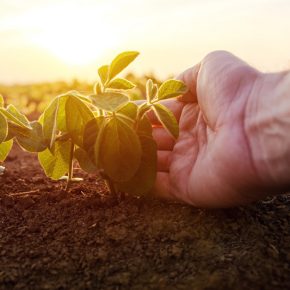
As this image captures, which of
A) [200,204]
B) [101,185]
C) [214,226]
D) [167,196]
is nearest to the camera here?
[214,226]

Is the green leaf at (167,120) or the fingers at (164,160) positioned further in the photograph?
the fingers at (164,160)

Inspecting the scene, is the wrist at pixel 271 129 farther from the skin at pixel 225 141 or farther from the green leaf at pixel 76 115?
the green leaf at pixel 76 115

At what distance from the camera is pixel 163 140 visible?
2.12 meters

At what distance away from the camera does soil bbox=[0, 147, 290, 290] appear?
4.66ft

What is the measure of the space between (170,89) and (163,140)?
36 cm

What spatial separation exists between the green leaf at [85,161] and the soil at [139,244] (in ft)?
0.54

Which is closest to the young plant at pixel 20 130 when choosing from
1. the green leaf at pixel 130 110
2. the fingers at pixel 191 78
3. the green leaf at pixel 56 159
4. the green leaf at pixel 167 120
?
the green leaf at pixel 56 159

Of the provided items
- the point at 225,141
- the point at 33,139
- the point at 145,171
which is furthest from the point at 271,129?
the point at 33,139

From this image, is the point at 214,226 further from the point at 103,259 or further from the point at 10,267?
the point at 10,267

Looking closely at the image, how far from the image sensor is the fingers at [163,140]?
6.93 ft

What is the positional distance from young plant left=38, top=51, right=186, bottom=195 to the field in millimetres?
165

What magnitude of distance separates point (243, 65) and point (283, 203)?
0.63 meters

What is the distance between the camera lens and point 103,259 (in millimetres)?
1532

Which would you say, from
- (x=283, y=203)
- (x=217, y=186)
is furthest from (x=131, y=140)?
(x=283, y=203)
